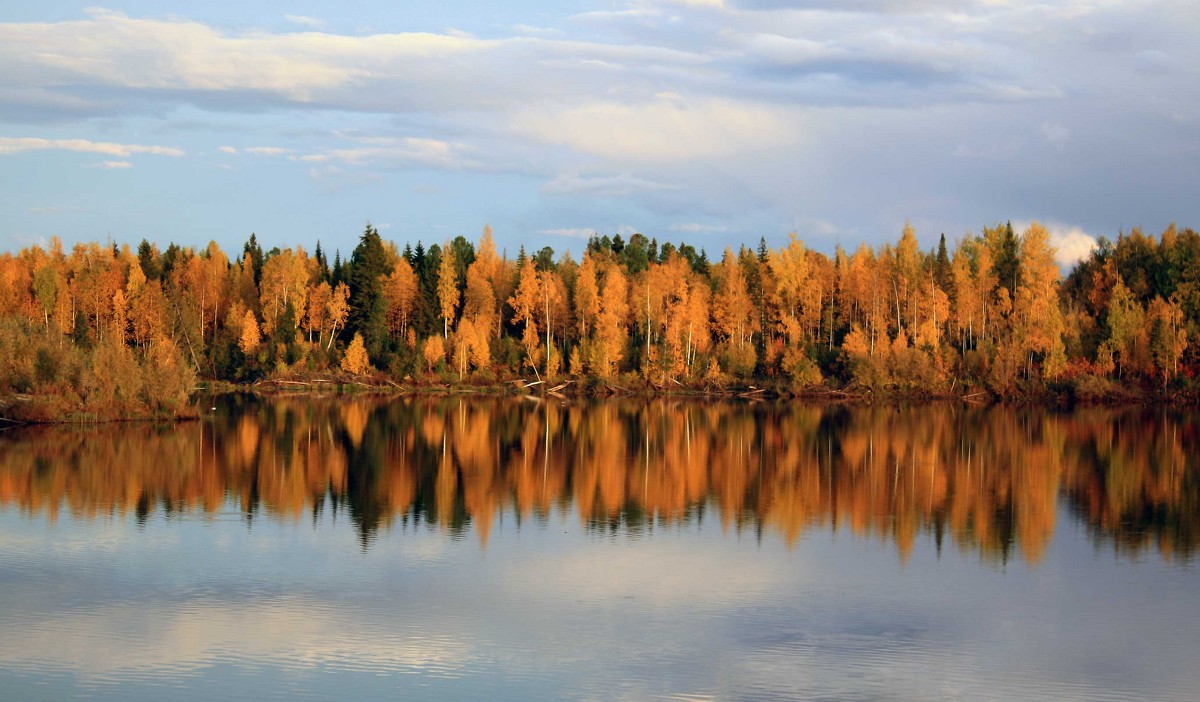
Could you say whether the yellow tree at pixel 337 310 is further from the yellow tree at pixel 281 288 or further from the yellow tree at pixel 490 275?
the yellow tree at pixel 490 275

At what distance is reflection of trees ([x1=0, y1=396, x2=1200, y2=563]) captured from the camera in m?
21.7

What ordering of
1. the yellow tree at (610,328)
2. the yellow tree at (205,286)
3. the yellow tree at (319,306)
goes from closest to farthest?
the yellow tree at (610,328) → the yellow tree at (319,306) → the yellow tree at (205,286)

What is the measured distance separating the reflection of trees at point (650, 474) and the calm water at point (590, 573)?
146 millimetres

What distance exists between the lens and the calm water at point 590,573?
1205 cm

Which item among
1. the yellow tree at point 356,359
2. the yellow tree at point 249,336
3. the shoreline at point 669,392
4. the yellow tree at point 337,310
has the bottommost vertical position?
the shoreline at point 669,392

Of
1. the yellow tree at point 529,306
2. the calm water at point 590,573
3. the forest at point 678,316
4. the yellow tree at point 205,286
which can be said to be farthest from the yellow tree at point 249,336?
the calm water at point 590,573

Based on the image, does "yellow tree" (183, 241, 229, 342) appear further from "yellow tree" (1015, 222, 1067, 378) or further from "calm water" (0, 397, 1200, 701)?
"yellow tree" (1015, 222, 1067, 378)

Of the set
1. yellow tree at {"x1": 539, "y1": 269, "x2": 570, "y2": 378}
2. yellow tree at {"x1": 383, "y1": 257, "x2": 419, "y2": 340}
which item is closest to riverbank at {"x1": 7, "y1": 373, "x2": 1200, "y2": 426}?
yellow tree at {"x1": 539, "y1": 269, "x2": 570, "y2": 378}

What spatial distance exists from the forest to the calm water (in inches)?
1220

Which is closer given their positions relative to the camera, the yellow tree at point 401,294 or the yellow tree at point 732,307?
the yellow tree at point 732,307

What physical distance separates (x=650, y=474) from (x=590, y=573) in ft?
37.5

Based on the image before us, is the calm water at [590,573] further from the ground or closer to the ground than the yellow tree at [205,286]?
closer to the ground

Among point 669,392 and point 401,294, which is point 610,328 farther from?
point 401,294

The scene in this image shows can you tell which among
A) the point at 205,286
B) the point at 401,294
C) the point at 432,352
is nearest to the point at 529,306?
the point at 432,352
